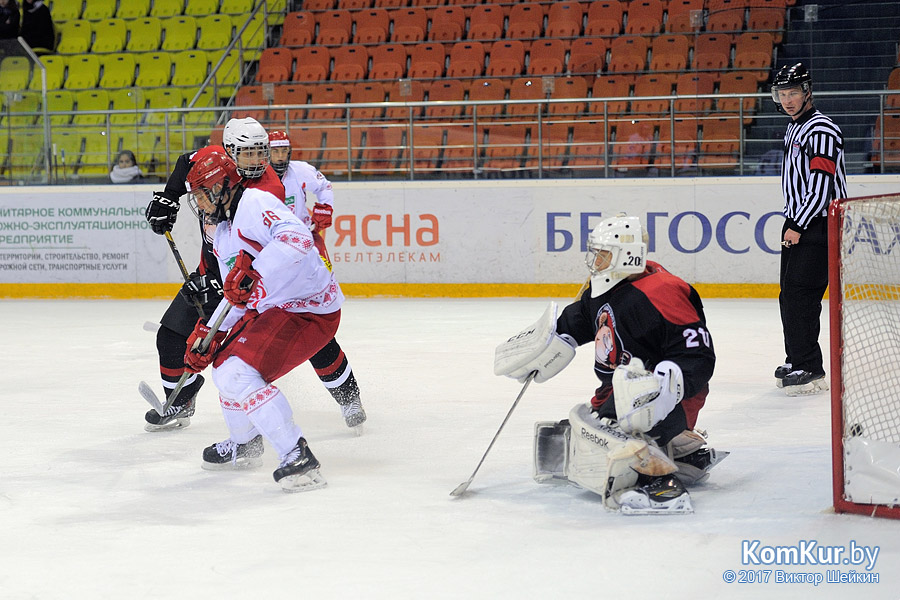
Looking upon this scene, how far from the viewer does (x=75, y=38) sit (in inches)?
534

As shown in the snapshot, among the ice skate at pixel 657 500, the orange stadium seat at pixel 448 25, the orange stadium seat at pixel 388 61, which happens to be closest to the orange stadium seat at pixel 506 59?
the orange stadium seat at pixel 448 25

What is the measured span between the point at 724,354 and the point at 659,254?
320cm

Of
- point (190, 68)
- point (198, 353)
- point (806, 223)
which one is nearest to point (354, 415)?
point (198, 353)

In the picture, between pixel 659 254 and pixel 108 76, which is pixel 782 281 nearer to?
pixel 659 254

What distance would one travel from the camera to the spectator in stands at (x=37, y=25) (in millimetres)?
12953

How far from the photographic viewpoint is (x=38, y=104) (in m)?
10.2

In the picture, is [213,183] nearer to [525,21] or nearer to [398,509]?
[398,509]

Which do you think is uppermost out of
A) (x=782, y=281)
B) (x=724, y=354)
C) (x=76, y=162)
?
(x=76, y=162)

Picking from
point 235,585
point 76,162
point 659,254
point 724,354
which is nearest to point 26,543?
point 235,585

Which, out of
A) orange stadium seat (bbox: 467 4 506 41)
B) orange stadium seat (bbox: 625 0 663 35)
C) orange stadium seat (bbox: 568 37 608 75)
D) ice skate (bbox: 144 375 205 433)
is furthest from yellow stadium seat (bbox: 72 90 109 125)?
ice skate (bbox: 144 375 205 433)

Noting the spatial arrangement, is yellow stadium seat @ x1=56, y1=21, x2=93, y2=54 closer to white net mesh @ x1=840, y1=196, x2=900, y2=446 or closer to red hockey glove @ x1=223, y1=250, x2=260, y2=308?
red hockey glove @ x1=223, y1=250, x2=260, y2=308

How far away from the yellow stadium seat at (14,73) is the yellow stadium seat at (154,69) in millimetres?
2310

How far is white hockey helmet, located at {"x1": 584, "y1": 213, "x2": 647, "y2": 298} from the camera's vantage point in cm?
300

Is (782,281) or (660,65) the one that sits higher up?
(660,65)
